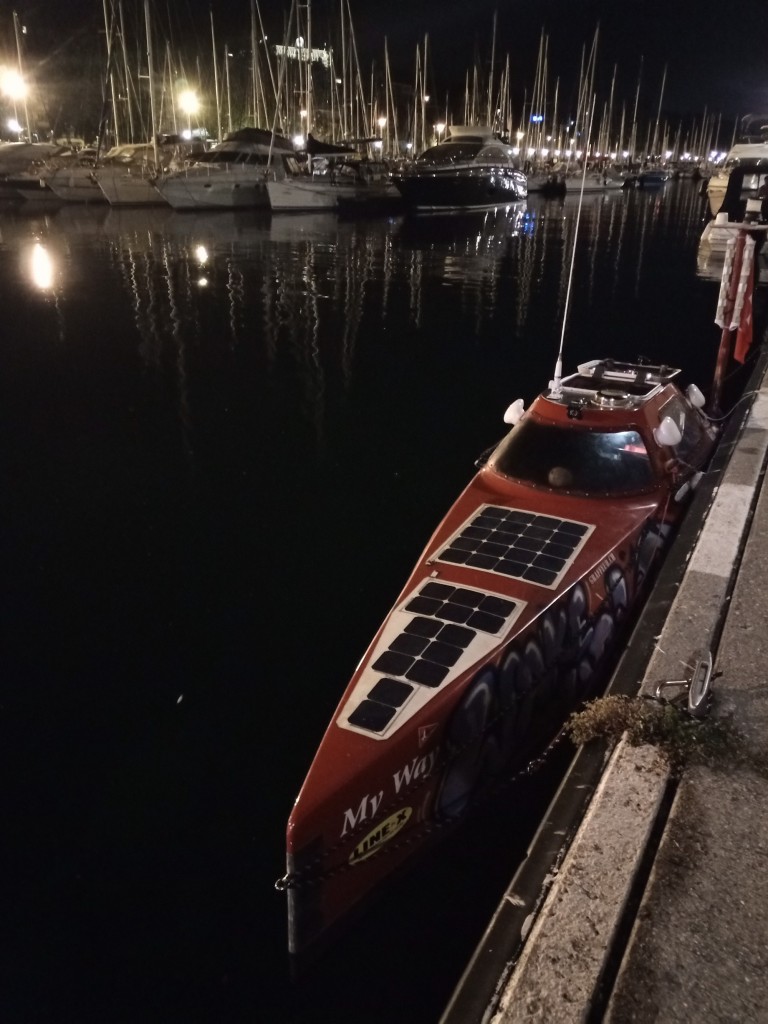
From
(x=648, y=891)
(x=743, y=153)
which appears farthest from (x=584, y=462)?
(x=743, y=153)


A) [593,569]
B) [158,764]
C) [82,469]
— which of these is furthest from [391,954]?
[82,469]

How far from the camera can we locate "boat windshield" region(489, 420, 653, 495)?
7430 mm

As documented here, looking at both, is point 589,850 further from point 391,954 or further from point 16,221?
point 16,221

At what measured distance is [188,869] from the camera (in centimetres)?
521

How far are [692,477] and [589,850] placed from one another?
5459mm

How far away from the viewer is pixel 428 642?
213 inches

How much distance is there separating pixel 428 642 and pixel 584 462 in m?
3.08

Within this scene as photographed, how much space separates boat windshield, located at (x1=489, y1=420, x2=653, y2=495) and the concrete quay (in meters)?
2.45

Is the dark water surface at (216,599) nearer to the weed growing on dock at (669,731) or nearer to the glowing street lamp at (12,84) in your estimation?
the weed growing on dock at (669,731)

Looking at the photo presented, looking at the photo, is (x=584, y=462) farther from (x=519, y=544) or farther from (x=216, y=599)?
(x=216, y=599)

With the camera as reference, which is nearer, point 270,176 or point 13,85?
point 270,176

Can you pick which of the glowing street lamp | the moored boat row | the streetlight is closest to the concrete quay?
the moored boat row

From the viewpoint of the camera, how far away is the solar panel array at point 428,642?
4.87 metres

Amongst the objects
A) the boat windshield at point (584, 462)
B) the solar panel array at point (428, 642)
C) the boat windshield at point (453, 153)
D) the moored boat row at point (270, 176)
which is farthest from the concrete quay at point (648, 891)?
the boat windshield at point (453, 153)
